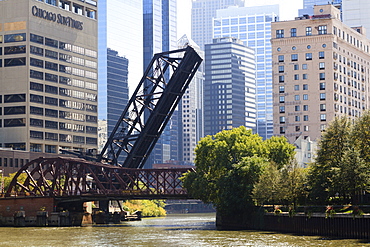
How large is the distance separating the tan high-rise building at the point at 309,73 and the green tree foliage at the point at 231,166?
1826 inches

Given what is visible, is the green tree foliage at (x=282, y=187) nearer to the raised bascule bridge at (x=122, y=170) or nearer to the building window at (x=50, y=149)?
the raised bascule bridge at (x=122, y=170)

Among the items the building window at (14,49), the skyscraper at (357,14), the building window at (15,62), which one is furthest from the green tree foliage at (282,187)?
the skyscraper at (357,14)

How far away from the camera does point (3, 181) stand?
105 meters

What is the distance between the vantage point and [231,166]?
70250 mm

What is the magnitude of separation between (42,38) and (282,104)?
140ft

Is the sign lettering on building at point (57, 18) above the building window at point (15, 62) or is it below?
above

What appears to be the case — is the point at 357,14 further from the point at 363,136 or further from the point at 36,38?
the point at 363,136

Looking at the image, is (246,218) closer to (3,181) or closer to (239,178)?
(239,178)

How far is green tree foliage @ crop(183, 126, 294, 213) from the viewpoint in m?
68.2

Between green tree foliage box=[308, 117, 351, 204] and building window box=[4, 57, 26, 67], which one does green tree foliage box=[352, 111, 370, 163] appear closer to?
green tree foliage box=[308, 117, 351, 204]

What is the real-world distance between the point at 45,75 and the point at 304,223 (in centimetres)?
8329

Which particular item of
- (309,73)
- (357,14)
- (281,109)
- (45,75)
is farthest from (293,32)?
(45,75)

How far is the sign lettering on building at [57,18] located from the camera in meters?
132

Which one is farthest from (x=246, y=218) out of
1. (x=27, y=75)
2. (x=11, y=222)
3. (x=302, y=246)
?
(x=27, y=75)
